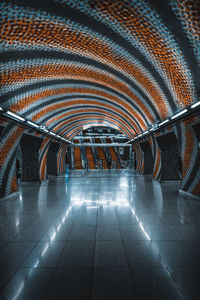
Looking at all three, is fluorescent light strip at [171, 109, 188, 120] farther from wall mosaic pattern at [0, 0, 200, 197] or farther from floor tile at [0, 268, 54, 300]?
floor tile at [0, 268, 54, 300]

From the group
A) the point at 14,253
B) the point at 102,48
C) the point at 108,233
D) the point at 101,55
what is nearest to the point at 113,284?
the point at 108,233

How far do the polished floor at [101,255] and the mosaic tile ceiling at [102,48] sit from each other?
163 inches

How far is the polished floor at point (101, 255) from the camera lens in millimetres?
2398

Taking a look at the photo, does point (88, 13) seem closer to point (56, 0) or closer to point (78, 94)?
point (56, 0)

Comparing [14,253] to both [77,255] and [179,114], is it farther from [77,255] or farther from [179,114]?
[179,114]

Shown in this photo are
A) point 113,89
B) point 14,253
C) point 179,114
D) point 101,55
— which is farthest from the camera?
point 113,89

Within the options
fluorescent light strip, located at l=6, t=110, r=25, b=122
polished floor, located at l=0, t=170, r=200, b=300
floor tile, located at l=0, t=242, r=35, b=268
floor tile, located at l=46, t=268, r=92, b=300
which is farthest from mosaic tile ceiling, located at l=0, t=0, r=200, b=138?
floor tile, located at l=46, t=268, r=92, b=300

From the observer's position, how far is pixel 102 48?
4.93m

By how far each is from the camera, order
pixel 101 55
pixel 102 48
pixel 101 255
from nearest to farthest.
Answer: pixel 101 255
pixel 102 48
pixel 101 55

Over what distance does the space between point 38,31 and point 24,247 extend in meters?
4.69

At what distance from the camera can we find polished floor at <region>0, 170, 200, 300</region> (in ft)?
7.87

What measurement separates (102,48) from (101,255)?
5.08 meters

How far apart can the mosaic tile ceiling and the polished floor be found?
414 centimetres

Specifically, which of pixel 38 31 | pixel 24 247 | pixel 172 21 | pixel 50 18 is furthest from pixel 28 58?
pixel 24 247
